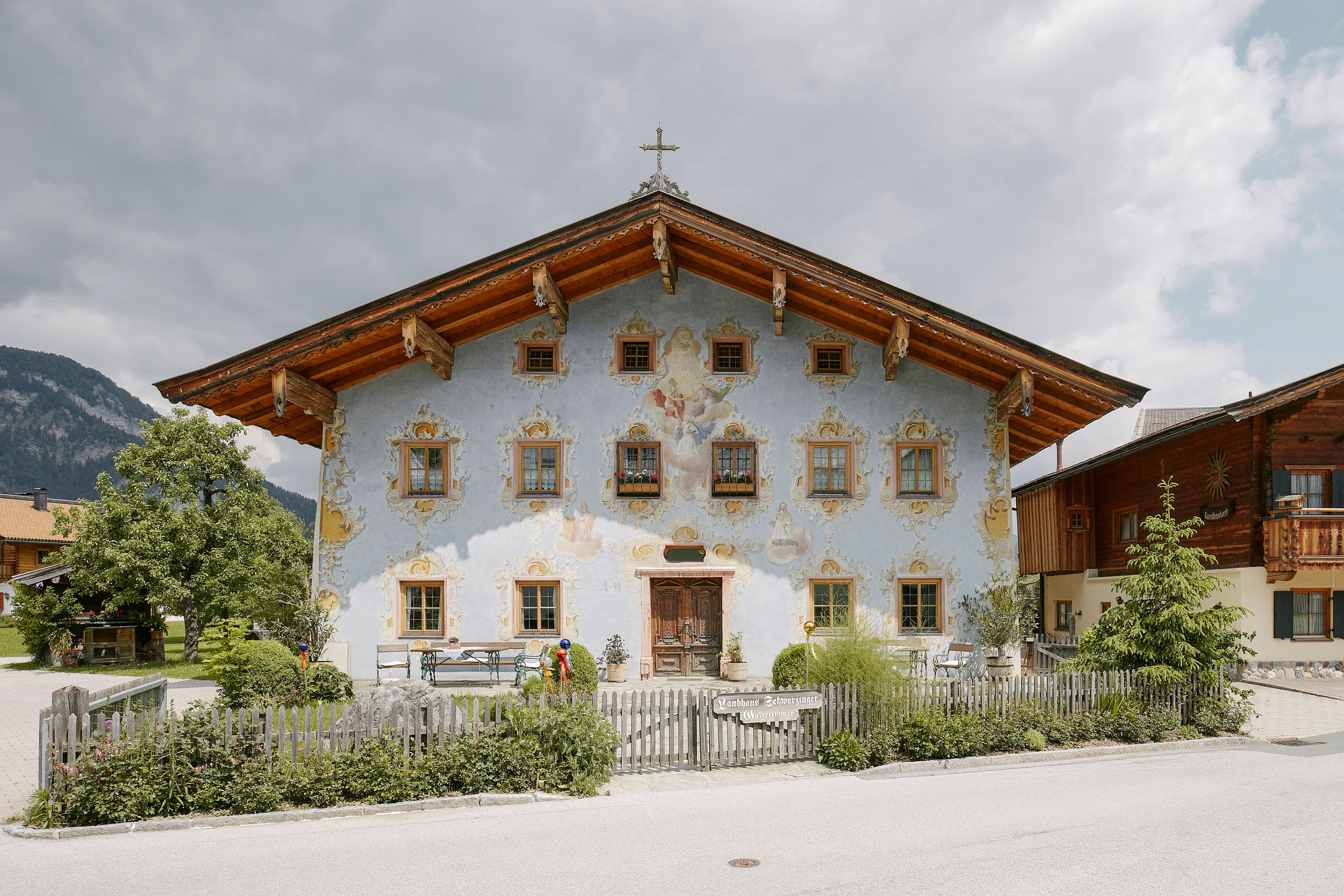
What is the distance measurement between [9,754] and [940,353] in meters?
19.0

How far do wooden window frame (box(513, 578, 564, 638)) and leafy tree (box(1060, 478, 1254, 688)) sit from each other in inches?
416

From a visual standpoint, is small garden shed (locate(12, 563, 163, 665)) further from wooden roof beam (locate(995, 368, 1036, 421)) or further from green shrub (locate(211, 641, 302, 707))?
wooden roof beam (locate(995, 368, 1036, 421))

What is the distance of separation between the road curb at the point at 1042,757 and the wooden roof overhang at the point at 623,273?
7244mm

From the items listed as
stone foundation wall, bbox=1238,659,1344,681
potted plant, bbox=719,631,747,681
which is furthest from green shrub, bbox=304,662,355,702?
stone foundation wall, bbox=1238,659,1344,681

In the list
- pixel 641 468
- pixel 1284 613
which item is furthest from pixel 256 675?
pixel 1284 613

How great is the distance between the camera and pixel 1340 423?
23328 mm

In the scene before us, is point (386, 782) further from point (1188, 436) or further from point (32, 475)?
point (32, 475)

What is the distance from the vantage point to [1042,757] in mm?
12719

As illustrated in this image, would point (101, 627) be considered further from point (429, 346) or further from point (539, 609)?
point (429, 346)

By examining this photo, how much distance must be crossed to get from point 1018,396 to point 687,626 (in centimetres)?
899

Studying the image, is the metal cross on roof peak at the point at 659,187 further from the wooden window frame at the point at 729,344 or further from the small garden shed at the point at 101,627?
the small garden shed at the point at 101,627

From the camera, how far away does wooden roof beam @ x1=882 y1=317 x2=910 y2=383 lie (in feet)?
61.5

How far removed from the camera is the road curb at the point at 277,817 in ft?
29.7

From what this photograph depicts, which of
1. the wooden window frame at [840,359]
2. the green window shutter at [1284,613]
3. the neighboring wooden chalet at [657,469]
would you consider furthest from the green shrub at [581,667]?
the green window shutter at [1284,613]
